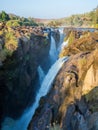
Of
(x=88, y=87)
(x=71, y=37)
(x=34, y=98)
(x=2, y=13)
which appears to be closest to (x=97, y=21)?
(x=2, y=13)

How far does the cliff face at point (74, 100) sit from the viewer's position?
21047mm

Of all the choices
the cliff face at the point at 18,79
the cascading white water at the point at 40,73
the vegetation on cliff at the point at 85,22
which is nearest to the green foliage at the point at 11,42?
the cliff face at the point at 18,79

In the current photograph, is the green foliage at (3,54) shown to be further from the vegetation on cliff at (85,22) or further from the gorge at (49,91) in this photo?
the vegetation on cliff at (85,22)

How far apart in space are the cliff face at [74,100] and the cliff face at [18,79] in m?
3.56

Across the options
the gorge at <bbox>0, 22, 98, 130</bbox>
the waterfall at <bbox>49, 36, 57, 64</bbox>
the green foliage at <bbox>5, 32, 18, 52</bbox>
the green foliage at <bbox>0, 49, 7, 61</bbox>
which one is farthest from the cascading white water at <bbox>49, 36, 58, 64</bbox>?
the green foliage at <bbox>0, 49, 7, 61</bbox>

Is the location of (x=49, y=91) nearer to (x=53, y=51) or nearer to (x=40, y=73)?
(x=40, y=73)

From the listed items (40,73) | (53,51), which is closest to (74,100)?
(40,73)

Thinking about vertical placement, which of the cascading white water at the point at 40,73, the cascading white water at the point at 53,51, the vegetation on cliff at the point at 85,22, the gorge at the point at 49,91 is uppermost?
the gorge at the point at 49,91

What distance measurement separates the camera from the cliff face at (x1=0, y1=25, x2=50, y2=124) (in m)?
26.8

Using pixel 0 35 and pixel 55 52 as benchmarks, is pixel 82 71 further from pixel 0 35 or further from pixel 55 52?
pixel 55 52

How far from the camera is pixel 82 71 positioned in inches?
979

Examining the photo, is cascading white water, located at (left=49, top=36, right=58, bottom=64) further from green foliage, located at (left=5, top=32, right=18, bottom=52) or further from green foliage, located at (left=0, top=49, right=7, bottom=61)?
green foliage, located at (left=0, top=49, right=7, bottom=61)

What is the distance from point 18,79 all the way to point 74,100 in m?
7.92

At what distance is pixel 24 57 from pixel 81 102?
9.85m
